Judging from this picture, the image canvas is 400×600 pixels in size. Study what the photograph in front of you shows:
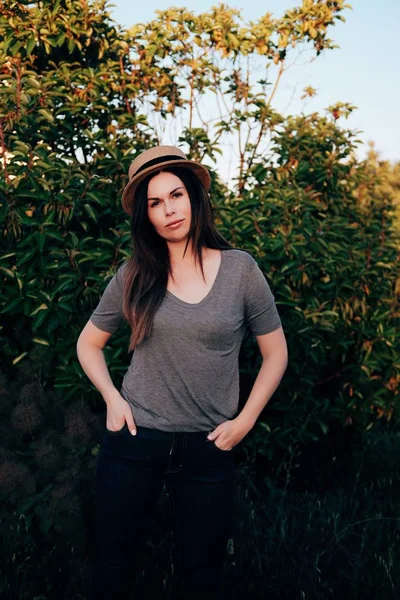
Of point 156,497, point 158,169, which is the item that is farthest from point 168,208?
point 156,497

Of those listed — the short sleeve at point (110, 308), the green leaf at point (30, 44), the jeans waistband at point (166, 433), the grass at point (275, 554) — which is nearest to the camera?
the jeans waistband at point (166, 433)

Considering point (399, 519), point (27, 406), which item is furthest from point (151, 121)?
point (399, 519)

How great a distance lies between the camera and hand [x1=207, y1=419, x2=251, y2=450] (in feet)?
8.04

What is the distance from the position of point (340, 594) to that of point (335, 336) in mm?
1805

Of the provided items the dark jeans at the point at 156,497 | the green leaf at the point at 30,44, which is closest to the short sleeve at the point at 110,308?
the dark jeans at the point at 156,497

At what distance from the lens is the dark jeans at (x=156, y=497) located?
244cm

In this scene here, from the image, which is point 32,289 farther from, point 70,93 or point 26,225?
point 70,93

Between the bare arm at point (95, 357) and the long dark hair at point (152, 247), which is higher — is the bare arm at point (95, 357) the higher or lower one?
the lower one

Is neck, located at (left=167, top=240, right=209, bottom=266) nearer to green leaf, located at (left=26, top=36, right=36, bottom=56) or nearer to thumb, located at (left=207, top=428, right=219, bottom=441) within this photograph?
thumb, located at (left=207, top=428, right=219, bottom=441)

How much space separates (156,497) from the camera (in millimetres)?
2566

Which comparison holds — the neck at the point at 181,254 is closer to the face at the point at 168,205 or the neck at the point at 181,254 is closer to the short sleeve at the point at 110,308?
the face at the point at 168,205

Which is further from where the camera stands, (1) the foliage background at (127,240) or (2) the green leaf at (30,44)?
(2) the green leaf at (30,44)

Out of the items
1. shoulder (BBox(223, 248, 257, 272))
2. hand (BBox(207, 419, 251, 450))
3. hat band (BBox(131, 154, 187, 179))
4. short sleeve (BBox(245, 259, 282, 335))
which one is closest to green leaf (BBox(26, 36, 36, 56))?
hat band (BBox(131, 154, 187, 179))

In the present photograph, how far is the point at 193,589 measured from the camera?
8.34 ft
